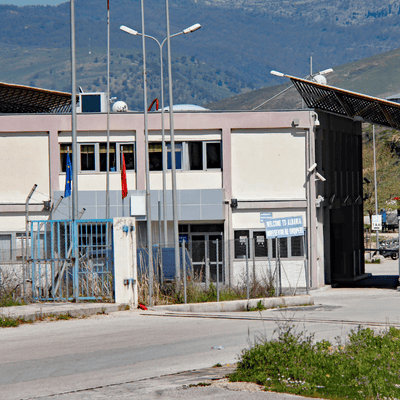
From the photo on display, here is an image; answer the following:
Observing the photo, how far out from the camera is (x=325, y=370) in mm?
9109

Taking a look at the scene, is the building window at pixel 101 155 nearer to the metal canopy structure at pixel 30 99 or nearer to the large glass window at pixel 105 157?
the large glass window at pixel 105 157

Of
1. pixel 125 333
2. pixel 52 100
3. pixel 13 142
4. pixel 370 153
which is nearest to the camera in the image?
pixel 125 333

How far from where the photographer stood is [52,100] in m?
34.9

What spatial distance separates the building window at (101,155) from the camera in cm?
3064

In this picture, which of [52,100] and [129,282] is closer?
[129,282]

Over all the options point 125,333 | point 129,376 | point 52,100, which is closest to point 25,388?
point 129,376

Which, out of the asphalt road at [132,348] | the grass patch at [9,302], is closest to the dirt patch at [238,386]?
the asphalt road at [132,348]

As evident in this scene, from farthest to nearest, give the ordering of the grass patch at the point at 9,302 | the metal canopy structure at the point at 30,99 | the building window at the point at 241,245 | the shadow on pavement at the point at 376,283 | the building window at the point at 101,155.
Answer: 1. the shadow on pavement at the point at 376,283
2. the metal canopy structure at the point at 30,99
3. the building window at the point at 101,155
4. the building window at the point at 241,245
5. the grass patch at the point at 9,302

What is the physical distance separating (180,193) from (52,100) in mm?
8916

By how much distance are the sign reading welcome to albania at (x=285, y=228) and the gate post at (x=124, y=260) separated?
5.12 m

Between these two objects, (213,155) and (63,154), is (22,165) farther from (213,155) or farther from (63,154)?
(213,155)

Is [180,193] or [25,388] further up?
[180,193]

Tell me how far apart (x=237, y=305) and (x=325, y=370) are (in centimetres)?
1059

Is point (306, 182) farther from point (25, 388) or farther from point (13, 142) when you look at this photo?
point (25, 388)
